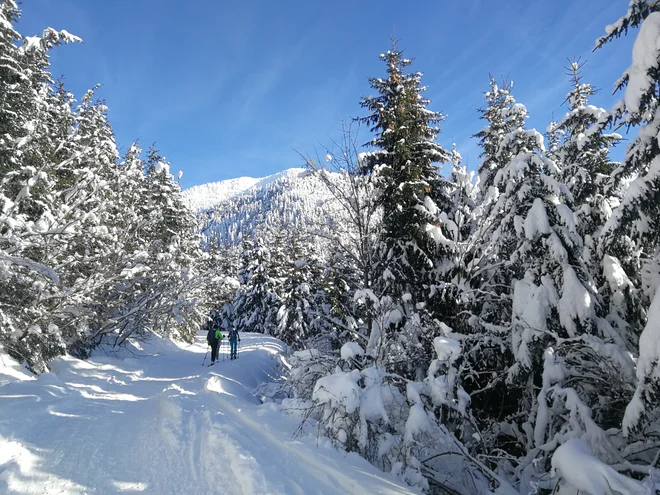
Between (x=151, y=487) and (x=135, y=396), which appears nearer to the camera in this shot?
(x=151, y=487)

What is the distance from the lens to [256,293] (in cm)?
3512

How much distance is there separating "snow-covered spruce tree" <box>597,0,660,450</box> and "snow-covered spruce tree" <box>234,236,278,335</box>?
29472 millimetres

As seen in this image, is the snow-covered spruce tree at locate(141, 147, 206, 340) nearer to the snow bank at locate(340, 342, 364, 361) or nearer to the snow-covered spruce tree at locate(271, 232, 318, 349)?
the snow-covered spruce tree at locate(271, 232, 318, 349)

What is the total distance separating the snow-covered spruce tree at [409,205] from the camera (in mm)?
10469

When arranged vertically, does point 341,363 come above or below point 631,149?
below

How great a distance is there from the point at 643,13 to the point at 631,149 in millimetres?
1867

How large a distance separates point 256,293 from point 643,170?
3218 centimetres

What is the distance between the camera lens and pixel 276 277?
117 feet

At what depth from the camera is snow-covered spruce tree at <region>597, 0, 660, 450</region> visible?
4.38 metres

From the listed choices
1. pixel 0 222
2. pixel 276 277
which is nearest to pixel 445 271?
pixel 0 222

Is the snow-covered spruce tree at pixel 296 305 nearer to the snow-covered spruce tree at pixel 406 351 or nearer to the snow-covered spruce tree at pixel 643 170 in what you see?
the snow-covered spruce tree at pixel 406 351

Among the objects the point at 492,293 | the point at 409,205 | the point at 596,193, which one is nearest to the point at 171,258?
the point at 409,205

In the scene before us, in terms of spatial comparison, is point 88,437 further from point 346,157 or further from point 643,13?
point 643,13

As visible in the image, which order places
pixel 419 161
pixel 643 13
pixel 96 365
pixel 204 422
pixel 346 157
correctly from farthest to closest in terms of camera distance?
1. pixel 96 365
2. pixel 419 161
3. pixel 346 157
4. pixel 204 422
5. pixel 643 13
